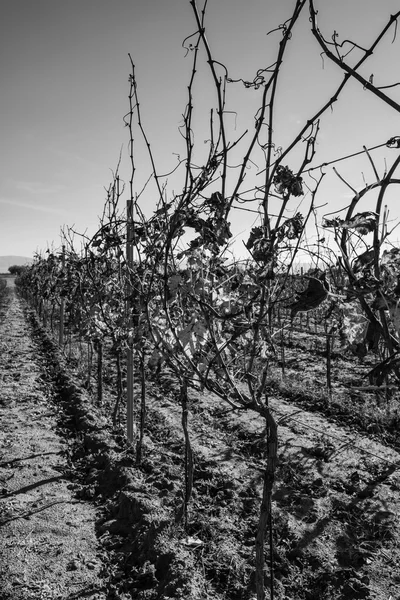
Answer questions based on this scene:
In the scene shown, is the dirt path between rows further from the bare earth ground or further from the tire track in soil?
the tire track in soil

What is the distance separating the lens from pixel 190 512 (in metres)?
3.50

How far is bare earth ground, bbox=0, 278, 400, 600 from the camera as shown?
276cm

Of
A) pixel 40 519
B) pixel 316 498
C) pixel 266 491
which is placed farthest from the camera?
pixel 316 498

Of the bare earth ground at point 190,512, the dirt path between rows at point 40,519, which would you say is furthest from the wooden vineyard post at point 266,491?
the dirt path between rows at point 40,519

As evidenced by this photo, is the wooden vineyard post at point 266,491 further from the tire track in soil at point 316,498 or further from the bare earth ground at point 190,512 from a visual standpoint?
the bare earth ground at point 190,512

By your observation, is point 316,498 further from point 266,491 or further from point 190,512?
point 266,491

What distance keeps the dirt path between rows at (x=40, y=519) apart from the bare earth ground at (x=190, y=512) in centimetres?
1

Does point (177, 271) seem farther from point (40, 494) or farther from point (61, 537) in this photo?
point (40, 494)

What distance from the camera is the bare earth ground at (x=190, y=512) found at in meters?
2.76

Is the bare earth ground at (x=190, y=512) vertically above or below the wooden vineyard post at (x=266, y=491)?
below

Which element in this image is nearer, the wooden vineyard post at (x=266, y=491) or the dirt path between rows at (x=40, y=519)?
the wooden vineyard post at (x=266, y=491)

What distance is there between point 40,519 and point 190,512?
1141 millimetres

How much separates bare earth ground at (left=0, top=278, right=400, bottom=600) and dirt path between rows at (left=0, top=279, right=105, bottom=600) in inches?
0.4

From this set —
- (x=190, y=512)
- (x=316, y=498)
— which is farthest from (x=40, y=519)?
(x=316, y=498)
